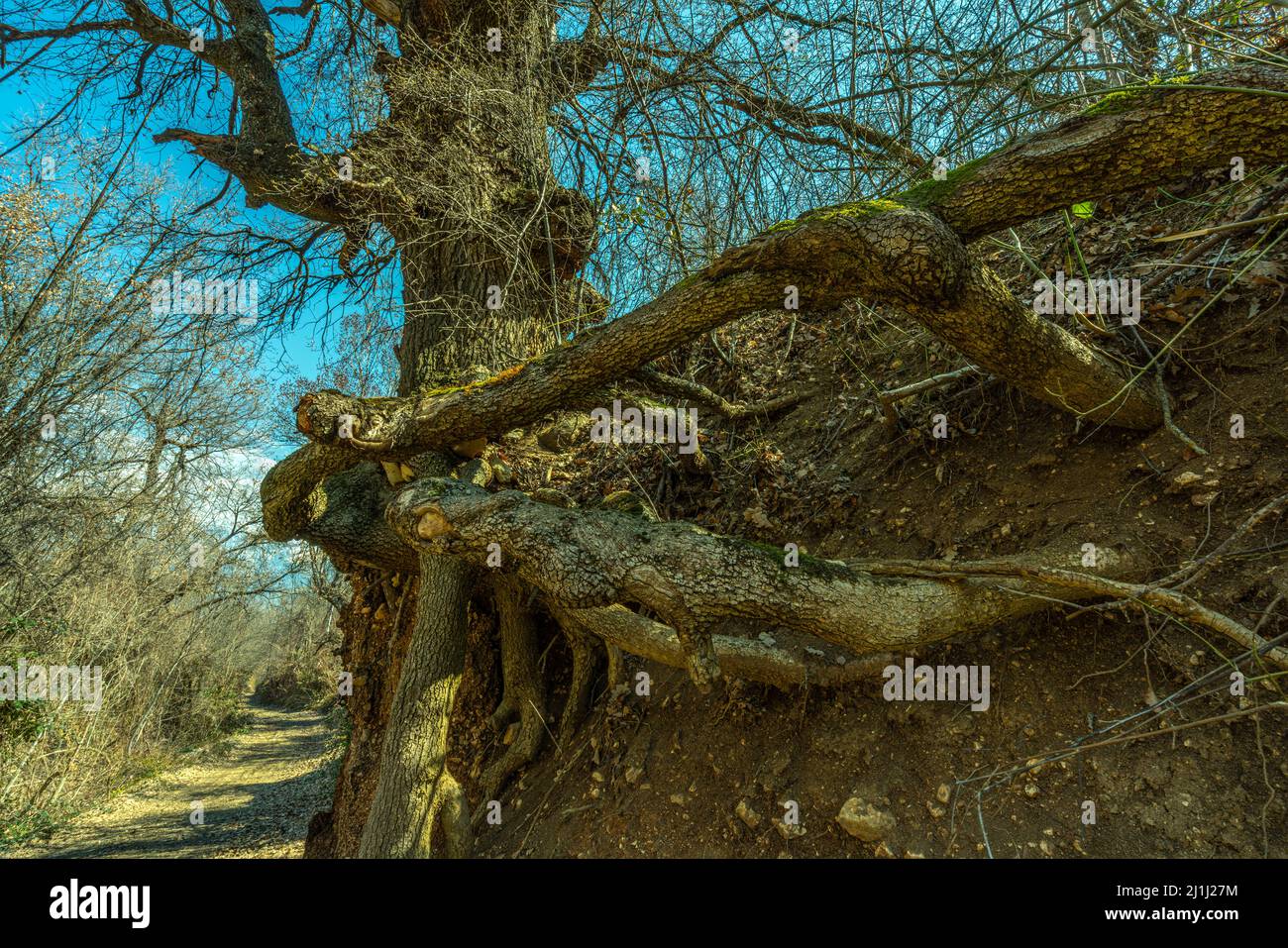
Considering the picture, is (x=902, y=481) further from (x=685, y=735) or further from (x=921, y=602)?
(x=685, y=735)

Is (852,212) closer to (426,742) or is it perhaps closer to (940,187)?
(940,187)

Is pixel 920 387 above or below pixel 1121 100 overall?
below

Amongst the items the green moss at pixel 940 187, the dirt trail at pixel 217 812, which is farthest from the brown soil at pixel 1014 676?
the dirt trail at pixel 217 812

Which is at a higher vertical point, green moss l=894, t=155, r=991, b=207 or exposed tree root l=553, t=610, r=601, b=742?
green moss l=894, t=155, r=991, b=207

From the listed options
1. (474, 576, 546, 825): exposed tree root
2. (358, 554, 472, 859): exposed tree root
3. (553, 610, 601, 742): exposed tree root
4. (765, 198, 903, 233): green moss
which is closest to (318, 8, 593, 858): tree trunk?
(358, 554, 472, 859): exposed tree root

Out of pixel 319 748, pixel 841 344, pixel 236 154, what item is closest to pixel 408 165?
pixel 236 154

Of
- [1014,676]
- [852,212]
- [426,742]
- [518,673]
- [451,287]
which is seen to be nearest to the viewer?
[852,212]

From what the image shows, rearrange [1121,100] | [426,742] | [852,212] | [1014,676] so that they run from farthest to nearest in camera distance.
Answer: [426,742]
[1014,676]
[852,212]
[1121,100]

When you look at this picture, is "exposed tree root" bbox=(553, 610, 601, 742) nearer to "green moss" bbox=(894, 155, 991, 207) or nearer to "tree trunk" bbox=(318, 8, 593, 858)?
"tree trunk" bbox=(318, 8, 593, 858)

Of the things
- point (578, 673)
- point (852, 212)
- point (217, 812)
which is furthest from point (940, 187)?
point (217, 812)

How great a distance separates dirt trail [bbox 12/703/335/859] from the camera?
8086 mm

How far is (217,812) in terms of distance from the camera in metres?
10.2

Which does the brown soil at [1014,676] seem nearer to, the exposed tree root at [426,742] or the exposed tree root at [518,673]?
the exposed tree root at [518,673]

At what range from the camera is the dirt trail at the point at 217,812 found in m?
8.09
